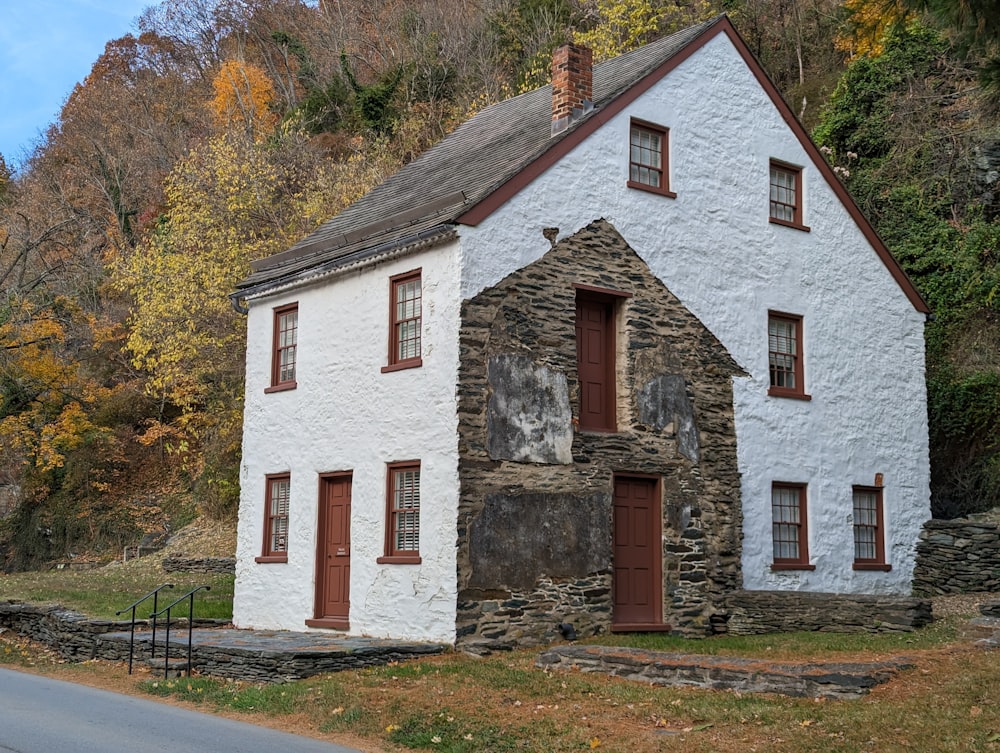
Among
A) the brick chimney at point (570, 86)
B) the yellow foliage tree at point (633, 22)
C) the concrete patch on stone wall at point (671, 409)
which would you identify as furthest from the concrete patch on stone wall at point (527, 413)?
the yellow foliage tree at point (633, 22)

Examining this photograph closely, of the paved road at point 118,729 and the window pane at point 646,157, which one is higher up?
the window pane at point 646,157

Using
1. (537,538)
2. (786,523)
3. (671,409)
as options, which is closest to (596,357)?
(671,409)

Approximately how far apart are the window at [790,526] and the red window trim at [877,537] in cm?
125

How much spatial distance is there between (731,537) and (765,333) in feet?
11.7

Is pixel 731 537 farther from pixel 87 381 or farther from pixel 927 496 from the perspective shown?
pixel 87 381

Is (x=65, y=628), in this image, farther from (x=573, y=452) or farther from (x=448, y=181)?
(x=448, y=181)

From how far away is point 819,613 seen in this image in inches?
648

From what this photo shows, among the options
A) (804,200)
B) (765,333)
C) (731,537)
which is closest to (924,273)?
(804,200)

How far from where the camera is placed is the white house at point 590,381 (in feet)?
50.3

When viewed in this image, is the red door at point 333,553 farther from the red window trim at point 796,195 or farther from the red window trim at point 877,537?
the red window trim at point 877,537

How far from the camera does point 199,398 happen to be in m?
30.8

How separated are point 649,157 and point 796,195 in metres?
3.59

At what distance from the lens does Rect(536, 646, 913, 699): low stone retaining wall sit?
10.5m

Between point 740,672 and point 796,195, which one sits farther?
point 796,195
